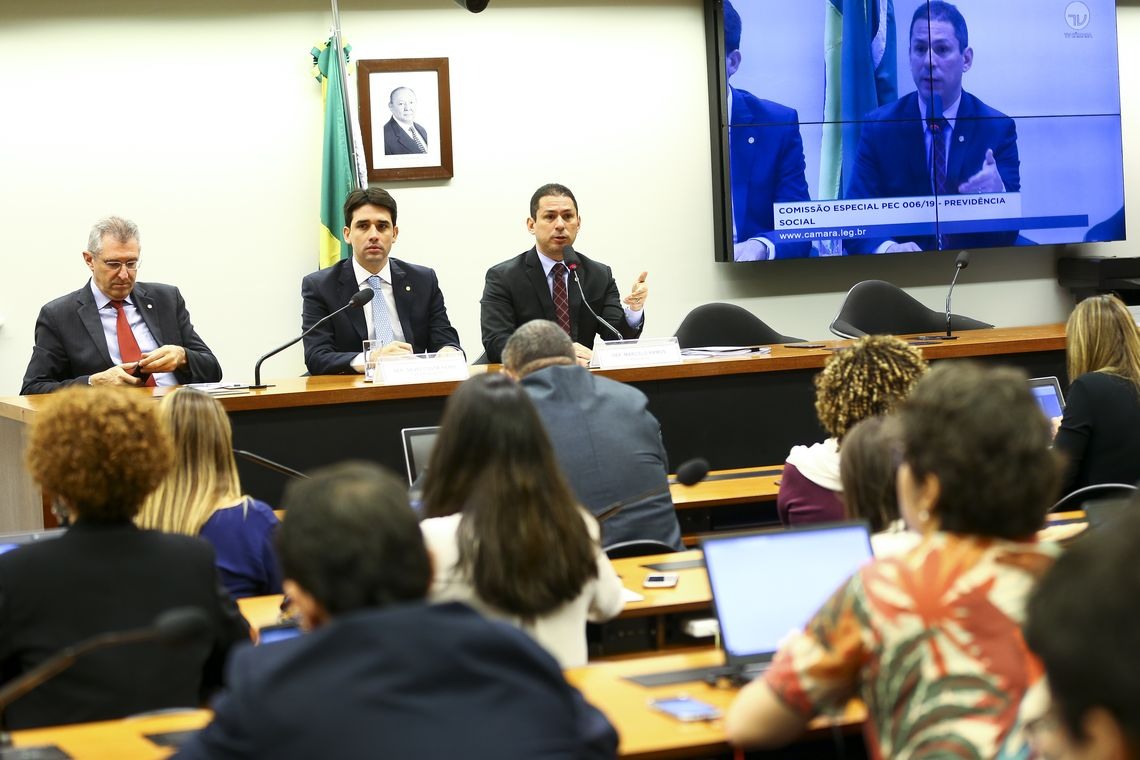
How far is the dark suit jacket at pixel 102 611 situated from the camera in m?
2.11

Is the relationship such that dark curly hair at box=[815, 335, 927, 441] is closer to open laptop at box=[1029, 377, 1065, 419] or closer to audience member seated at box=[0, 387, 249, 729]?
open laptop at box=[1029, 377, 1065, 419]

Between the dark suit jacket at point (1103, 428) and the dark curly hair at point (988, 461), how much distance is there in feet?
7.75

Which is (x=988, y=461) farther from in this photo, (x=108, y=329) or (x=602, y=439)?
(x=108, y=329)

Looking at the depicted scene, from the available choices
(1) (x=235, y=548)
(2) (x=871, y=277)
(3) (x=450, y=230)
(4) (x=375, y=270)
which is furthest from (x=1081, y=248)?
(1) (x=235, y=548)

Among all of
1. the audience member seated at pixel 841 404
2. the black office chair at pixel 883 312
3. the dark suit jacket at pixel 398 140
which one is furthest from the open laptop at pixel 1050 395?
the dark suit jacket at pixel 398 140

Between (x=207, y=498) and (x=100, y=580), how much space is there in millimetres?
759

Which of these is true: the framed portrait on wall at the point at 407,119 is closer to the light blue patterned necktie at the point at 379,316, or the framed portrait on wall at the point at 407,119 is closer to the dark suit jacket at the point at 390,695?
the light blue patterned necktie at the point at 379,316

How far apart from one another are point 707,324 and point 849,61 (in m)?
2.15

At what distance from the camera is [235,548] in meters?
2.89

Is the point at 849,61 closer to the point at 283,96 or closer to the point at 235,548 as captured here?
the point at 283,96

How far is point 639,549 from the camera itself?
11.4 feet

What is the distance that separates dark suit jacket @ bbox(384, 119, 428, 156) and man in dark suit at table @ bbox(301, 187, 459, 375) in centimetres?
142

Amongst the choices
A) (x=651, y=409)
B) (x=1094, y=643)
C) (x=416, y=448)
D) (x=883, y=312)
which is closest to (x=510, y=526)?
(x=1094, y=643)

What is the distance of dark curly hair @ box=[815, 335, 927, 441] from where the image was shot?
314 cm
